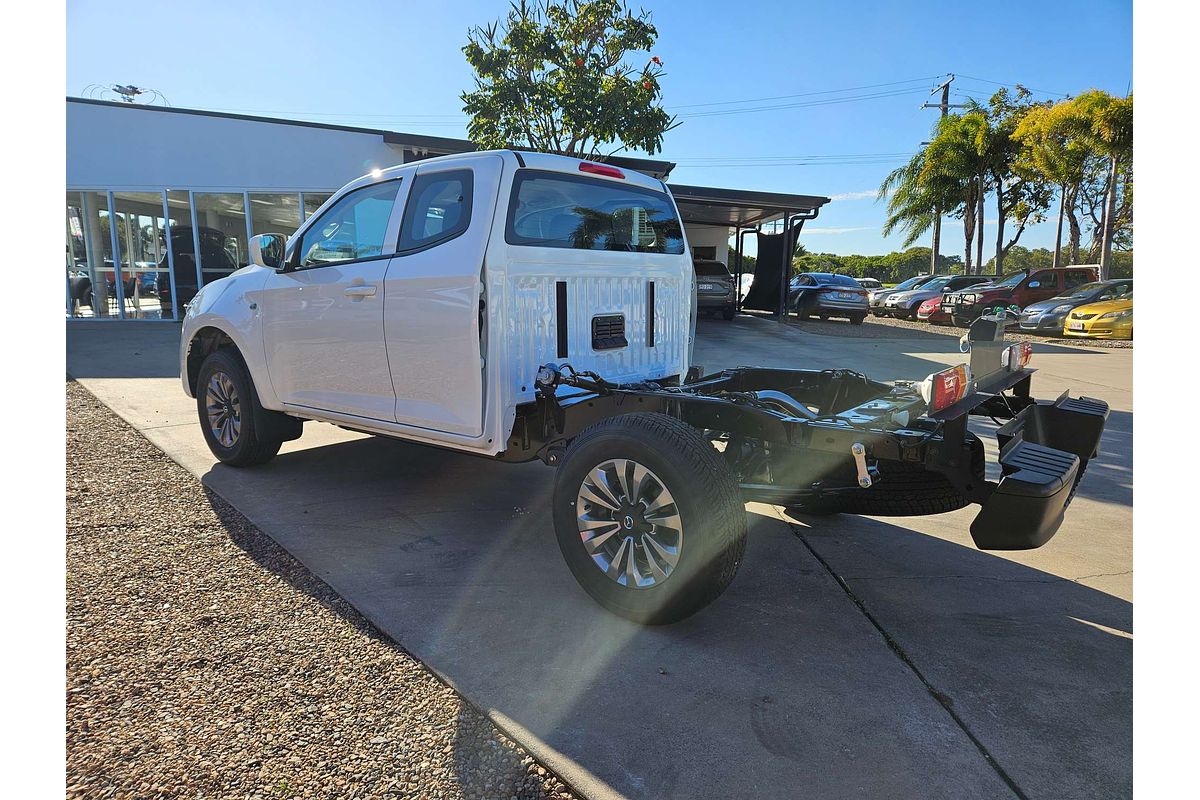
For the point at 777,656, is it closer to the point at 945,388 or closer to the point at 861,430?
the point at 861,430

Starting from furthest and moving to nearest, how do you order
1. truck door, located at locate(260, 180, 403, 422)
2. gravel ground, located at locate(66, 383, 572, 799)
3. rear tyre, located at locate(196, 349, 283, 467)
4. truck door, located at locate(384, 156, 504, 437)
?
rear tyre, located at locate(196, 349, 283, 467) → truck door, located at locate(260, 180, 403, 422) → truck door, located at locate(384, 156, 504, 437) → gravel ground, located at locate(66, 383, 572, 799)

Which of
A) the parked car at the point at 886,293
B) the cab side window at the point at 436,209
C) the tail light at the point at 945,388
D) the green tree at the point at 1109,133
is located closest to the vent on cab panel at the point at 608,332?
the cab side window at the point at 436,209

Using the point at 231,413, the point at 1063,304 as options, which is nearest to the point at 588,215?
the point at 231,413

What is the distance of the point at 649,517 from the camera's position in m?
2.90

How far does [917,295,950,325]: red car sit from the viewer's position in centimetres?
1959

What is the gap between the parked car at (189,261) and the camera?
17219 mm

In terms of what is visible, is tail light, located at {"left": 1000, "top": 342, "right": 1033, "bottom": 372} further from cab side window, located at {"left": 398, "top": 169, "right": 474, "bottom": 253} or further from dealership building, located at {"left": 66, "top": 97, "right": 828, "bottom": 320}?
dealership building, located at {"left": 66, "top": 97, "right": 828, "bottom": 320}

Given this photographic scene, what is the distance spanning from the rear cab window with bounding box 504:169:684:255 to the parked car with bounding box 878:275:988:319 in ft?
63.9

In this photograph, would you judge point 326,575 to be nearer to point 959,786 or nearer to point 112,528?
point 112,528

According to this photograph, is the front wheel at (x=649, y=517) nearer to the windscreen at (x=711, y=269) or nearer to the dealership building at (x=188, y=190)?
the dealership building at (x=188, y=190)

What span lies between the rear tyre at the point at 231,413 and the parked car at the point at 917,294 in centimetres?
2065

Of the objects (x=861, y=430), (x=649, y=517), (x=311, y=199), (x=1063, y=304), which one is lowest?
(x=649, y=517)

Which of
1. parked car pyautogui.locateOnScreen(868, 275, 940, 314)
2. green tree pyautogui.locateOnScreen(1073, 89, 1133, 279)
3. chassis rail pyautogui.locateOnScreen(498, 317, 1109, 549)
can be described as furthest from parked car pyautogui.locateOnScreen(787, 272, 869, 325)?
chassis rail pyautogui.locateOnScreen(498, 317, 1109, 549)

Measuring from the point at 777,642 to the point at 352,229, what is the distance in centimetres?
330
